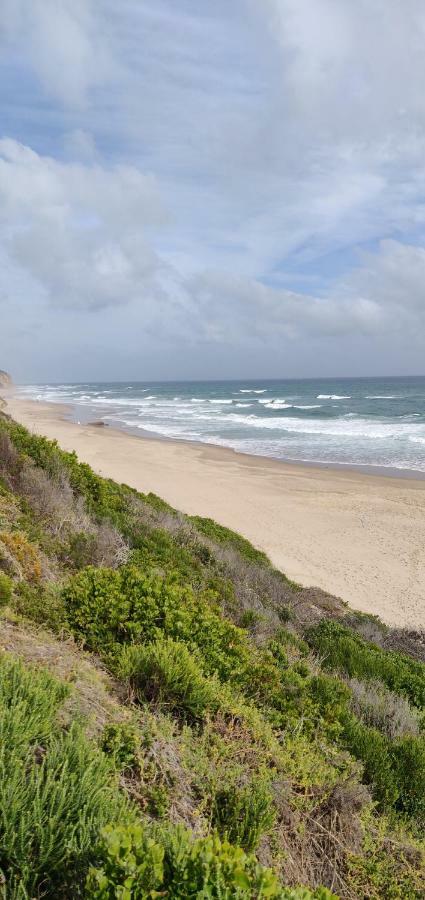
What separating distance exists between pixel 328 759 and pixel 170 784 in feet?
4.69

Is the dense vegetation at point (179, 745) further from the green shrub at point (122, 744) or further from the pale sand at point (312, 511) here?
the pale sand at point (312, 511)

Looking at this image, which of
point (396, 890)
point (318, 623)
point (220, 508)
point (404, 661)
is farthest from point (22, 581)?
point (220, 508)

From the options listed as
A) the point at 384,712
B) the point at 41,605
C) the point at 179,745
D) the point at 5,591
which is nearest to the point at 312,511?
the point at 384,712

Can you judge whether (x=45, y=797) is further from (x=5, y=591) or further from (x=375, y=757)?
(x=375, y=757)

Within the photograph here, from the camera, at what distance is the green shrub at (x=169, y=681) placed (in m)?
3.40

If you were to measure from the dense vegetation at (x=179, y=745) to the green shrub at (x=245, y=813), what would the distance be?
1cm

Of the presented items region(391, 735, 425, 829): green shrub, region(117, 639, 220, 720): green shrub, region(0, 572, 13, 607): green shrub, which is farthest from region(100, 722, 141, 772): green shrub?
region(391, 735, 425, 829): green shrub

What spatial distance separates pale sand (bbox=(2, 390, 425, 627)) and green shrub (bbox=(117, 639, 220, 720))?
7.98 meters

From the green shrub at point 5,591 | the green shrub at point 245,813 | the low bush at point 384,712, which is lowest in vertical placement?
the low bush at point 384,712

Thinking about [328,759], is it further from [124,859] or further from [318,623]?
[318,623]

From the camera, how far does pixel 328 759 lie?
140 inches

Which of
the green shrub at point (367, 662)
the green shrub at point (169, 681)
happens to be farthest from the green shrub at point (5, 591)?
the green shrub at point (367, 662)

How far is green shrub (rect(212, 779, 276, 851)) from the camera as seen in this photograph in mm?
2553

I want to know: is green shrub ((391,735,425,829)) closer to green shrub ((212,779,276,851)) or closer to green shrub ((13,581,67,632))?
green shrub ((212,779,276,851))
